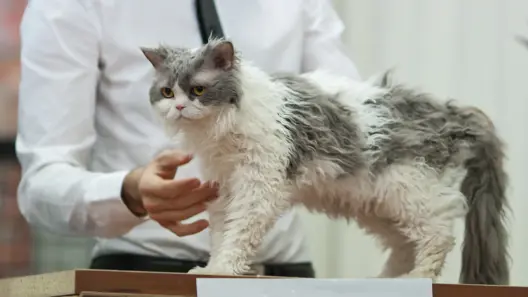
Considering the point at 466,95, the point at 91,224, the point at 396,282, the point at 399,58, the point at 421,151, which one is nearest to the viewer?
the point at 396,282

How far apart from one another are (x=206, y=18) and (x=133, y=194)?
0.26 m

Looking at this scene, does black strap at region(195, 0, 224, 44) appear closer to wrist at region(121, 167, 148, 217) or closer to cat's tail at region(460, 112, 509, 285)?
wrist at region(121, 167, 148, 217)

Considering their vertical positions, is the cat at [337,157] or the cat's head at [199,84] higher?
the cat's head at [199,84]

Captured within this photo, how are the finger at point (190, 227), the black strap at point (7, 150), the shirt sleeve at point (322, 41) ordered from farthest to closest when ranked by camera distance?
the black strap at point (7, 150) < the shirt sleeve at point (322, 41) < the finger at point (190, 227)

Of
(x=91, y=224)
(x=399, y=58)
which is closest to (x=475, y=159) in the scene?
(x=91, y=224)

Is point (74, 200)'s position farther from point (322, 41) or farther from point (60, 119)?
point (322, 41)

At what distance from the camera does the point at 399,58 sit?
4.14 ft

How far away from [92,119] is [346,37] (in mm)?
596

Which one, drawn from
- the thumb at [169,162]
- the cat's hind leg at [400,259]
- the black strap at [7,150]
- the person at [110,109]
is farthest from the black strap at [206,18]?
the black strap at [7,150]

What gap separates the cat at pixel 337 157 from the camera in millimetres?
602

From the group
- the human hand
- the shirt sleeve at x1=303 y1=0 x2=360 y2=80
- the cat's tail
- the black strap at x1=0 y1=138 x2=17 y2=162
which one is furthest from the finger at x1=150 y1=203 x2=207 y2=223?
the black strap at x1=0 y1=138 x2=17 y2=162

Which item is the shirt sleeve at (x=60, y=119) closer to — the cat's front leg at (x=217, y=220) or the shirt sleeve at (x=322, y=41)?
the cat's front leg at (x=217, y=220)

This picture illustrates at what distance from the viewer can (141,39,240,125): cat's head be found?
593mm

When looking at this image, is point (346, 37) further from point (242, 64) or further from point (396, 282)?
point (396, 282)
